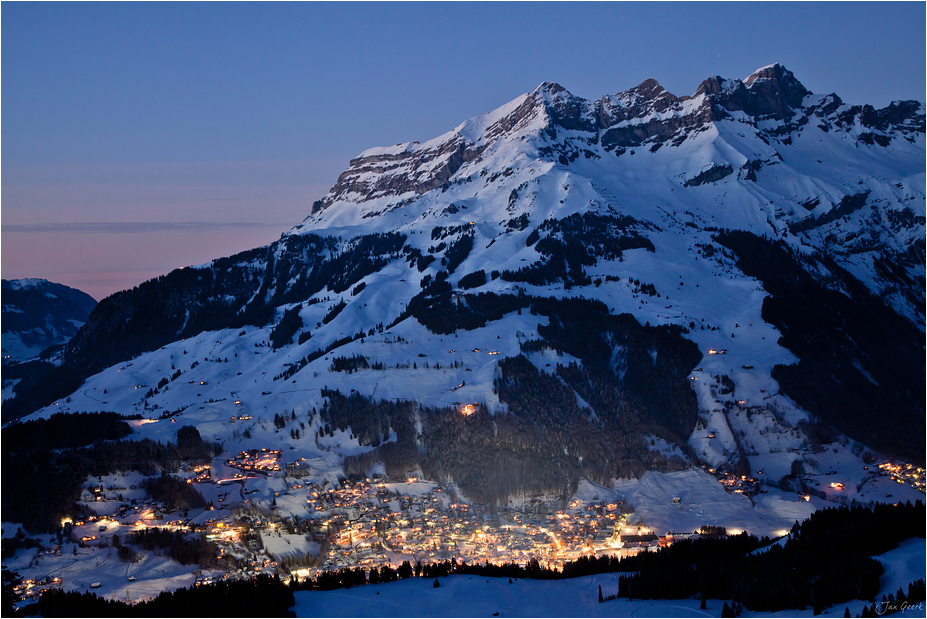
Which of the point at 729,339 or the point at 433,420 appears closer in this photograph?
the point at 433,420

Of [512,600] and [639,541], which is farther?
[639,541]

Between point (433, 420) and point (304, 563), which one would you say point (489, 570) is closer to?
point (304, 563)

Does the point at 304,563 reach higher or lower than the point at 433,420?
lower

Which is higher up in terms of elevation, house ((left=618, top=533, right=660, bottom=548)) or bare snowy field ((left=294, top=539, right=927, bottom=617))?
house ((left=618, top=533, right=660, bottom=548))

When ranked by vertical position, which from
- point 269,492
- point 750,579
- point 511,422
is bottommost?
point 750,579

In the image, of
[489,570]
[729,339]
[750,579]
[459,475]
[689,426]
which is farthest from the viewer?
[729,339]

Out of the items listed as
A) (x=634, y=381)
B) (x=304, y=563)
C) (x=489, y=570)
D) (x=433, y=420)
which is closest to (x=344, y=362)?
(x=433, y=420)

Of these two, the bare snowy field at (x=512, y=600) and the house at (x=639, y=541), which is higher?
the house at (x=639, y=541)

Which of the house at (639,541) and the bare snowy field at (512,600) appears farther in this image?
the house at (639,541)

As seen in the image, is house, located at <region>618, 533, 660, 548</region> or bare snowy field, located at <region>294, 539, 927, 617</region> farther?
house, located at <region>618, 533, 660, 548</region>

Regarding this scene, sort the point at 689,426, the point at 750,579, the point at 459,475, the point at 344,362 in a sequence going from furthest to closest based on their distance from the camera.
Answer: the point at 344,362
the point at 689,426
the point at 459,475
the point at 750,579

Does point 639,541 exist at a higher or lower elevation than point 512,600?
higher
